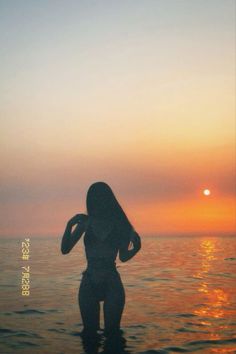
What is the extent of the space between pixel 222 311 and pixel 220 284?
23.8 feet

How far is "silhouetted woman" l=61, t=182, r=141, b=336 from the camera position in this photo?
524 centimetres

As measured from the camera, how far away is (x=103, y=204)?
5.31 m

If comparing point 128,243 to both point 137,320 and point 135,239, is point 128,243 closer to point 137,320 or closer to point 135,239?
point 135,239

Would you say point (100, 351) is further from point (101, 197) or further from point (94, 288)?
point (101, 197)

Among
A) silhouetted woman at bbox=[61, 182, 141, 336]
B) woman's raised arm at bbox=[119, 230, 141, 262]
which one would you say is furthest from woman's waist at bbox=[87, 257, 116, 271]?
woman's raised arm at bbox=[119, 230, 141, 262]

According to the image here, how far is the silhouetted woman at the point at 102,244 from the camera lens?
17.2ft

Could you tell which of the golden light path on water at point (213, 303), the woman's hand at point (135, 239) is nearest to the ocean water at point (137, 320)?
the golden light path on water at point (213, 303)

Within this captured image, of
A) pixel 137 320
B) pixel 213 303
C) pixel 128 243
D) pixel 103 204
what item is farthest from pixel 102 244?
pixel 213 303

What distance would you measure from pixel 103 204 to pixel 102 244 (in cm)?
54

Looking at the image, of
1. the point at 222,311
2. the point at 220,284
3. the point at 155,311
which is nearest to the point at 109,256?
the point at 155,311

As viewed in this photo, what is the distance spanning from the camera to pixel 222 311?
1179cm

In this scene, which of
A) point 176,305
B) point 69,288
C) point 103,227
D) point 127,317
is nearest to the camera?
point 103,227
